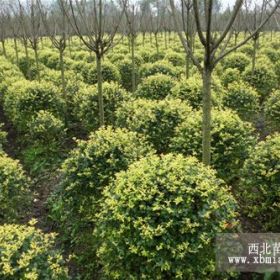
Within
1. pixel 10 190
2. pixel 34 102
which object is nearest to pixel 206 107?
pixel 10 190

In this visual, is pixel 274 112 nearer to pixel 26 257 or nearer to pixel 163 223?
pixel 163 223

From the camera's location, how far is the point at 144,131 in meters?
6.44

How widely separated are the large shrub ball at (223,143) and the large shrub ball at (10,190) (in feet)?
7.73

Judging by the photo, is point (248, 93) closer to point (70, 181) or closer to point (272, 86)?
point (272, 86)

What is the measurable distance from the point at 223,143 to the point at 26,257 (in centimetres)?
328

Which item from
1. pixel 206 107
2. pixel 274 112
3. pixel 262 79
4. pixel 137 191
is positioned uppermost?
pixel 206 107

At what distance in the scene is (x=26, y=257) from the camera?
3.26 metres

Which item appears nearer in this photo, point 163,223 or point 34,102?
point 163,223

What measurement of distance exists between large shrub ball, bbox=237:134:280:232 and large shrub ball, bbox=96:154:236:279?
0.94 m

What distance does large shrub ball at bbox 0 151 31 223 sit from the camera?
4945 millimetres

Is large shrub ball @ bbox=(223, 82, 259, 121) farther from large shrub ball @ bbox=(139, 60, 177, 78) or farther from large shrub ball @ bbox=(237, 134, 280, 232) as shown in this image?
large shrub ball @ bbox=(237, 134, 280, 232)

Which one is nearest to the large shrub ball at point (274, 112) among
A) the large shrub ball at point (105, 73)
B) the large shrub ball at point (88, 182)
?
the large shrub ball at point (88, 182)

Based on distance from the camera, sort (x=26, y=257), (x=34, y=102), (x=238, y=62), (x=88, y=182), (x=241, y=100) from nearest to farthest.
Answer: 1. (x=26, y=257)
2. (x=88, y=182)
3. (x=241, y=100)
4. (x=34, y=102)
5. (x=238, y=62)

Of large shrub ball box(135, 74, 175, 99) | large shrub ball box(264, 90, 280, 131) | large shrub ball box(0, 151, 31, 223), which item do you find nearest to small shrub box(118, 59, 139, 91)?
large shrub ball box(135, 74, 175, 99)
